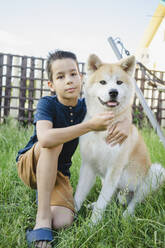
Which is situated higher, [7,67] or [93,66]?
[7,67]

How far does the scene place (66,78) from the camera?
5.53 ft

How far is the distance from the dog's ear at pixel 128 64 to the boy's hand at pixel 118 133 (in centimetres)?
38

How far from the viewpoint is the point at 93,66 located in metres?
1.91

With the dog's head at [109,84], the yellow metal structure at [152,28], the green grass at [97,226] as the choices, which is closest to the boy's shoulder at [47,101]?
the dog's head at [109,84]

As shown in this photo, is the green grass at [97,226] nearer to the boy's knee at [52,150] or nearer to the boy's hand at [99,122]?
the boy's knee at [52,150]

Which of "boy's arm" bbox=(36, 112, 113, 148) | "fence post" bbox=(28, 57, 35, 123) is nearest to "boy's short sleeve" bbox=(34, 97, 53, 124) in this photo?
"boy's arm" bbox=(36, 112, 113, 148)

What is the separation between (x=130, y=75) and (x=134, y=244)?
111 centimetres

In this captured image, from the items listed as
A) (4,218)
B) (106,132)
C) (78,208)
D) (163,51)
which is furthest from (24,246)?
(163,51)

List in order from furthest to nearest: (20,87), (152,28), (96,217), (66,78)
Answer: (152,28)
(20,87)
(66,78)
(96,217)

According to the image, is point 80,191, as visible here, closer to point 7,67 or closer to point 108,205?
point 108,205

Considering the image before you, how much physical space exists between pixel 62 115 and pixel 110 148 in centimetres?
39

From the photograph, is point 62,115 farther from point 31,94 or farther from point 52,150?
point 31,94

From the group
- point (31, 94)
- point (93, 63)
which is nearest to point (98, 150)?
point (93, 63)

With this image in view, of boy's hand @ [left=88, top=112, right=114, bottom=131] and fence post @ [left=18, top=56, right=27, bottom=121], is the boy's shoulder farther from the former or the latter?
fence post @ [left=18, top=56, right=27, bottom=121]
